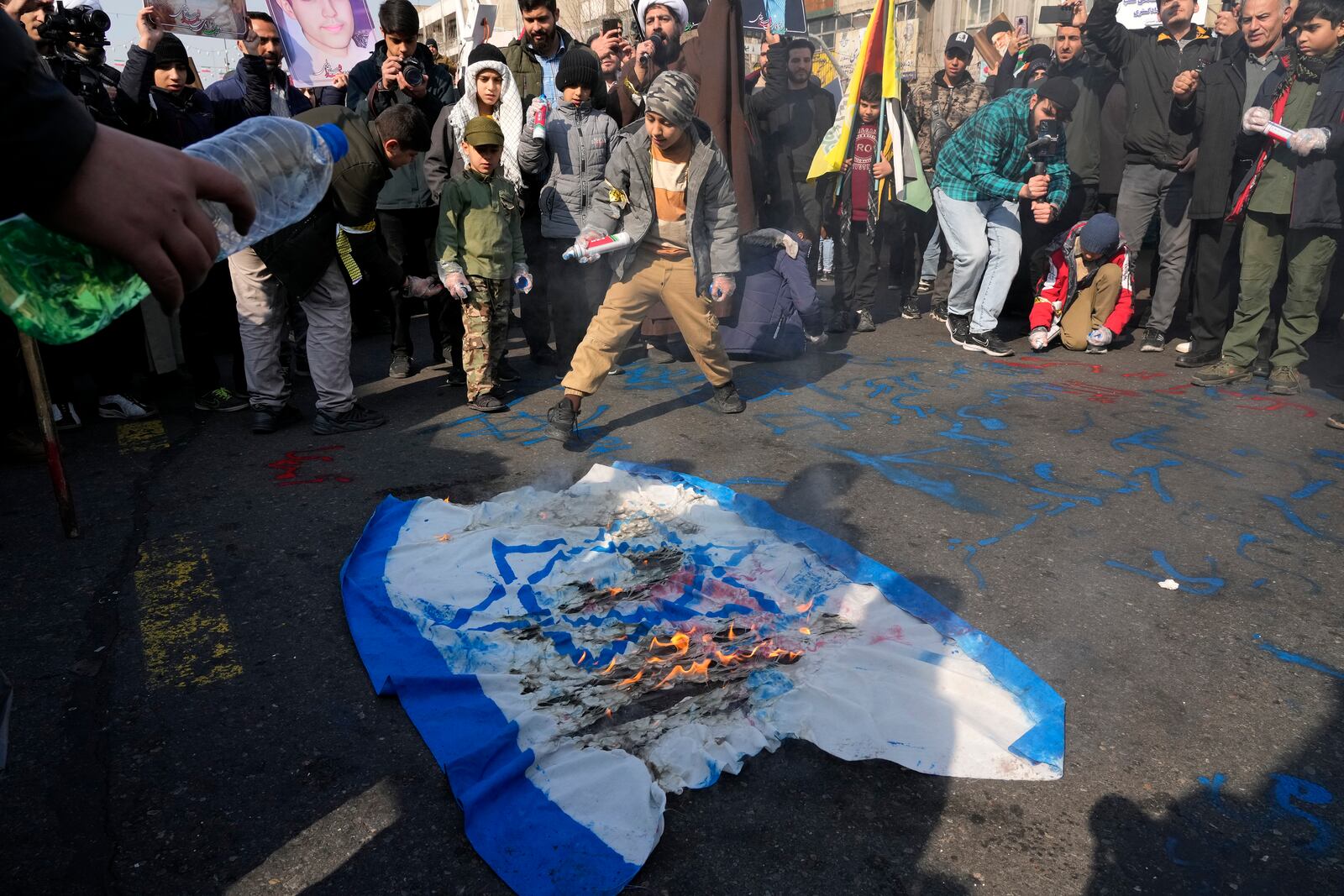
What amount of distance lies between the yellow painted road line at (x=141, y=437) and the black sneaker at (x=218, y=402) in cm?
29

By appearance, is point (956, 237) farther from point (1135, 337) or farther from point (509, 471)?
point (509, 471)

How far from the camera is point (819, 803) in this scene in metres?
2.20

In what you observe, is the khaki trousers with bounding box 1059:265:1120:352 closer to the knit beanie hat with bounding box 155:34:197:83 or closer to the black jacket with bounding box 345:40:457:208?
the black jacket with bounding box 345:40:457:208

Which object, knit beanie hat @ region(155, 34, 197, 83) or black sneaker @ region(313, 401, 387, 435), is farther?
knit beanie hat @ region(155, 34, 197, 83)

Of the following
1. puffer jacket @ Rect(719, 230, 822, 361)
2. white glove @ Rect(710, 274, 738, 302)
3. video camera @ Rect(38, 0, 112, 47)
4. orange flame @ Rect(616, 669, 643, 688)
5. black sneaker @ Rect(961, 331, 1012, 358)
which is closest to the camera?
orange flame @ Rect(616, 669, 643, 688)

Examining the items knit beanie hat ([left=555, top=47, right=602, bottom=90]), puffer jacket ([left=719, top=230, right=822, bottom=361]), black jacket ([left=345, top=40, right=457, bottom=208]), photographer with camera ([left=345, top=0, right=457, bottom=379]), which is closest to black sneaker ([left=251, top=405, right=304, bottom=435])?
photographer with camera ([left=345, top=0, right=457, bottom=379])

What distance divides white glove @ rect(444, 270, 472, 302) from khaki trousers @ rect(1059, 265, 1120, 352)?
15.6 feet

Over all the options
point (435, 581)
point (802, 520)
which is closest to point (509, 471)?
point (435, 581)

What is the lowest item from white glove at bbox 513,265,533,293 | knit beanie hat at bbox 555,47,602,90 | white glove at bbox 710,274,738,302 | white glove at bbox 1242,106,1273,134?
white glove at bbox 710,274,738,302

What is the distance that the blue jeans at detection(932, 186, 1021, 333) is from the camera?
675 cm

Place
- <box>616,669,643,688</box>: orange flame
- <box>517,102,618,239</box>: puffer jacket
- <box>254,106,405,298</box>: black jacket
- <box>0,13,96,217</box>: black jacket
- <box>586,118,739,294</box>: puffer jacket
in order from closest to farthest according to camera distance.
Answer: <box>0,13,96,217</box>: black jacket < <box>616,669,643,688</box>: orange flame < <box>254,106,405,298</box>: black jacket < <box>586,118,739,294</box>: puffer jacket < <box>517,102,618,239</box>: puffer jacket

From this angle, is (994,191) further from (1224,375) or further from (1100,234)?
(1224,375)

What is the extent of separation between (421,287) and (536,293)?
1.10 m

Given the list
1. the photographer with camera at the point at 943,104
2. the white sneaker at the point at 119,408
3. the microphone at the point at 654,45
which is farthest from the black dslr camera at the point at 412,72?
the photographer with camera at the point at 943,104
